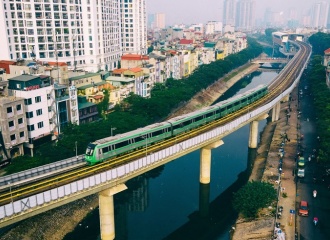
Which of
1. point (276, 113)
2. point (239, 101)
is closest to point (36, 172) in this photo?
point (239, 101)

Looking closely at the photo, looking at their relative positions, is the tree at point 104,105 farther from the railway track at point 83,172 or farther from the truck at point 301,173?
the truck at point 301,173

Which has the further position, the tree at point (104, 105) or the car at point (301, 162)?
the tree at point (104, 105)

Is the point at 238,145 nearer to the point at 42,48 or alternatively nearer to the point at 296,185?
the point at 296,185

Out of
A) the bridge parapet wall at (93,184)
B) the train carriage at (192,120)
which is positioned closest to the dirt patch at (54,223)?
the bridge parapet wall at (93,184)

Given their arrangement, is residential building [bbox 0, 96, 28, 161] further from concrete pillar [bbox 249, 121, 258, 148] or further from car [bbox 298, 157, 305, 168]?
car [bbox 298, 157, 305, 168]

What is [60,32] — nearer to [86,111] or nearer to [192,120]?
[86,111]

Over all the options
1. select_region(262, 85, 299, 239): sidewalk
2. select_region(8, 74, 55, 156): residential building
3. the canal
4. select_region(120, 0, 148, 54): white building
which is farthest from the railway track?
select_region(120, 0, 148, 54): white building

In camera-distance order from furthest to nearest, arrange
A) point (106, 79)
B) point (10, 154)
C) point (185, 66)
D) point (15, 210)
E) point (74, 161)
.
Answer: point (185, 66)
point (106, 79)
point (10, 154)
point (74, 161)
point (15, 210)

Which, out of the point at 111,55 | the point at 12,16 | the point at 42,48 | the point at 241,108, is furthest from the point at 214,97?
the point at 12,16
